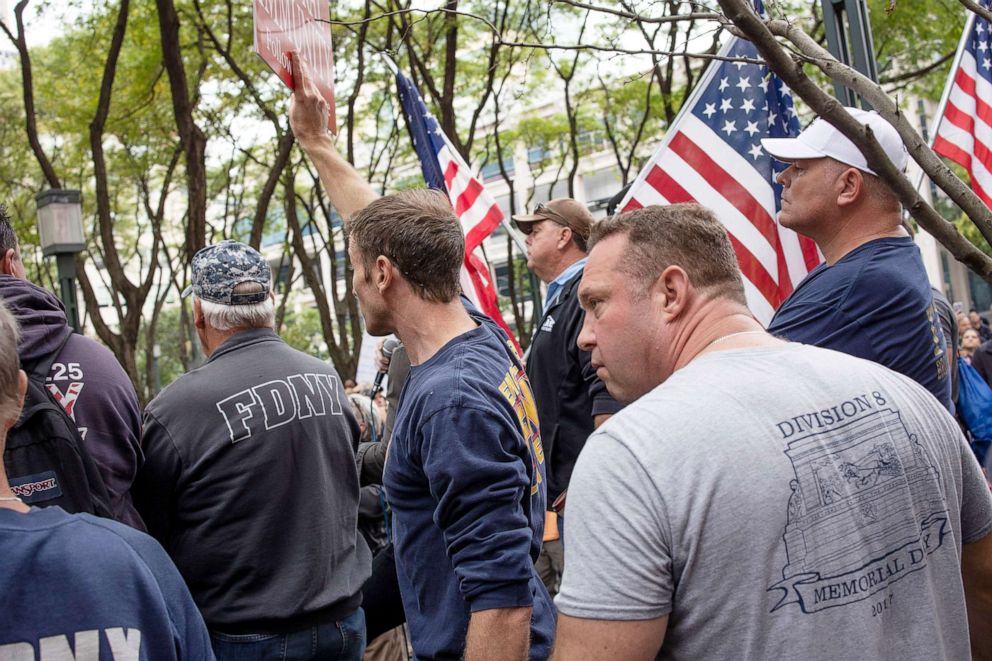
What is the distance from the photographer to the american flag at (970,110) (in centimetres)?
589

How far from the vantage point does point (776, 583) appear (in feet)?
5.49

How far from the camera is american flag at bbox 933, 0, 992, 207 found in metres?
5.89

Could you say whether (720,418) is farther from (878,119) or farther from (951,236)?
(878,119)

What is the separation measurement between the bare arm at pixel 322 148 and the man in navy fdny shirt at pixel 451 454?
684 millimetres

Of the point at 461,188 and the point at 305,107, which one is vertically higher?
the point at 305,107

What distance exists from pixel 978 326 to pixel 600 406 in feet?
66.3

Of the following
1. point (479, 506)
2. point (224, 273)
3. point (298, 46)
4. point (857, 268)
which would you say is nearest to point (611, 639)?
point (479, 506)

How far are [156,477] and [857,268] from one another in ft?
7.04

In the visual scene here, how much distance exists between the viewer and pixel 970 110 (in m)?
6.06

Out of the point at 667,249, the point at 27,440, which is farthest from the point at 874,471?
the point at 27,440

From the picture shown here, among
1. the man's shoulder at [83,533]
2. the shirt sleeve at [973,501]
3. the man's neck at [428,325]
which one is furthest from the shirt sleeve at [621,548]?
the man's neck at [428,325]

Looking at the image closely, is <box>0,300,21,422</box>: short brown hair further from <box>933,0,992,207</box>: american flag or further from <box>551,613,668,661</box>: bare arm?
<box>933,0,992,207</box>: american flag

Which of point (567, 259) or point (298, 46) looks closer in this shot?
point (298, 46)

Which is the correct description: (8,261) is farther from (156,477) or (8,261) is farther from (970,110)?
(970,110)
